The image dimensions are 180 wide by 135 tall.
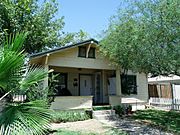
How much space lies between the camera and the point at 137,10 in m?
12.1

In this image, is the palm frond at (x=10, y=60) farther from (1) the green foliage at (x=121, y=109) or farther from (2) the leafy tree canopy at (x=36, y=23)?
(2) the leafy tree canopy at (x=36, y=23)

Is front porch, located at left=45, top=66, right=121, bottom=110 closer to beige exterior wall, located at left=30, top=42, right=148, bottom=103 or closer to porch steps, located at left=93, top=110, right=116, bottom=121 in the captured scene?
beige exterior wall, located at left=30, top=42, right=148, bottom=103

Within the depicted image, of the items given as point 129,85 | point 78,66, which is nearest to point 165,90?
point 129,85

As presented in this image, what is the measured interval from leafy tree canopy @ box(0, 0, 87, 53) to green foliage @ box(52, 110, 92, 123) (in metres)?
12.8

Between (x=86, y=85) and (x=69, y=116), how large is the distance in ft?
17.8

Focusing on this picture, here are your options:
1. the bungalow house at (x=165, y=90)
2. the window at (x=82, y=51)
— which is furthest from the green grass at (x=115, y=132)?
the bungalow house at (x=165, y=90)

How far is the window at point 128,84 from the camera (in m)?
19.1

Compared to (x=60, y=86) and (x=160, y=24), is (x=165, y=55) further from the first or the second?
(x=60, y=86)

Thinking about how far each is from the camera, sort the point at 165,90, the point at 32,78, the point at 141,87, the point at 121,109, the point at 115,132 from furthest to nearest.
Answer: the point at 165,90 → the point at 141,87 → the point at 121,109 → the point at 115,132 → the point at 32,78

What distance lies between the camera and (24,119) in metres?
5.68

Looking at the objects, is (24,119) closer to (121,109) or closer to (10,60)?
(10,60)

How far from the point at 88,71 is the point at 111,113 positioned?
15.7 ft

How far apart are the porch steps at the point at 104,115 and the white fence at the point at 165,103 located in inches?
297

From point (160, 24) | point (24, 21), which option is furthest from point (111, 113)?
point (24, 21)
